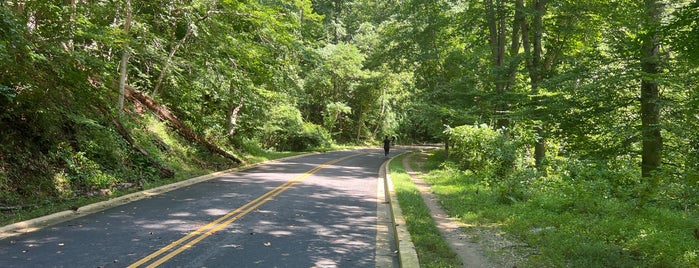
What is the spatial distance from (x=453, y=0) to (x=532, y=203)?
59.2 ft

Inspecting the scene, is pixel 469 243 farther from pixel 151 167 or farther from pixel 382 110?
pixel 382 110

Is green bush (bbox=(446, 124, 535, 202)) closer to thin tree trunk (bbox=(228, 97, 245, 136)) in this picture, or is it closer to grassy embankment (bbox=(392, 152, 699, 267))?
grassy embankment (bbox=(392, 152, 699, 267))

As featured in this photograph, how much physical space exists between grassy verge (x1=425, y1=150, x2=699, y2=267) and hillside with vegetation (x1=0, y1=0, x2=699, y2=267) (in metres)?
0.04

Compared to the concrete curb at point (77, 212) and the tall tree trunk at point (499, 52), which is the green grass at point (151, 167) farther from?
the tall tree trunk at point (499, 52)

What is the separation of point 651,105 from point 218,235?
12.0 meters

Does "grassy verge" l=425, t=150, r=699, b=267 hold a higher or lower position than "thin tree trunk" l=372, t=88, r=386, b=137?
lower

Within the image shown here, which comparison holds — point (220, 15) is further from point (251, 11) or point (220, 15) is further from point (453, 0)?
point (453, 0)

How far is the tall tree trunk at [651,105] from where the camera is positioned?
1132 cm

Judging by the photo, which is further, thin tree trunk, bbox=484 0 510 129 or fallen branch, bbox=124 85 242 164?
fallen branch, bbox=124 85 242 164

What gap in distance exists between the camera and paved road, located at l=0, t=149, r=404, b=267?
583cm

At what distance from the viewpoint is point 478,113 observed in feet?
71.2

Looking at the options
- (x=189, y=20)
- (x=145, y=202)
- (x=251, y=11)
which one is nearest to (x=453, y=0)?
(x=251, y=11)


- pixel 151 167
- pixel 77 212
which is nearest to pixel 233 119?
pixel 151 167

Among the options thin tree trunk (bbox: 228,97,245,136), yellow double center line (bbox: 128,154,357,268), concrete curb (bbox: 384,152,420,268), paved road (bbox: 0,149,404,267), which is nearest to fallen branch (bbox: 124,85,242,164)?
thin tree trunk (bbox: 228,97,245,136)
